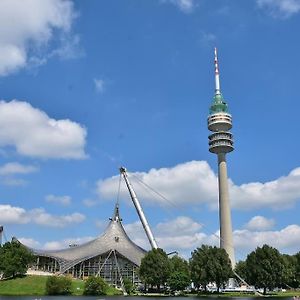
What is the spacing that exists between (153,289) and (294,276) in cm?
3356

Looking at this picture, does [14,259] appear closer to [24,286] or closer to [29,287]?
[24,286]

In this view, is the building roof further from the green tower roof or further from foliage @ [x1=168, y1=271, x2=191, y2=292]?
the green tower roof

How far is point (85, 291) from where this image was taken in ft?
367

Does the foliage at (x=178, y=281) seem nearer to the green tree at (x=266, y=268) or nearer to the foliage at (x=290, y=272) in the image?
the green tree at (x=266, y=268)

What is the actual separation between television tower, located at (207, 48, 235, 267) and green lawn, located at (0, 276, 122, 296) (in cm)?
4601

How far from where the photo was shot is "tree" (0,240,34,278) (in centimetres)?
12738

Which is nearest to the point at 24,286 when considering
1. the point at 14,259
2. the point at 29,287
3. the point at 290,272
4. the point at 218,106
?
the point at 29,287

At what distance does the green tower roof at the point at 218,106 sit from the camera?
566 feet

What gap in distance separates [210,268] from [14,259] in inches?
2213

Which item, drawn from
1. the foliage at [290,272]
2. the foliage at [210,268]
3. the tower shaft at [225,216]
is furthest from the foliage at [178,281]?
the tower shaft at [225,216]

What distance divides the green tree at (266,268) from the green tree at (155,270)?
18.5m

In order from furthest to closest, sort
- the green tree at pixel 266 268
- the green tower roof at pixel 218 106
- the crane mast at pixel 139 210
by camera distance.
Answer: the green tower roof at pixel 218 106, the crane mast at pixel 139 210, the green tree at pixel 266 268

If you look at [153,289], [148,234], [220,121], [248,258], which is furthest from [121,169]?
[248,258]

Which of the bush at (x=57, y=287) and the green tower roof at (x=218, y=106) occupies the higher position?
the green tower roof at (x=218, y=106)
